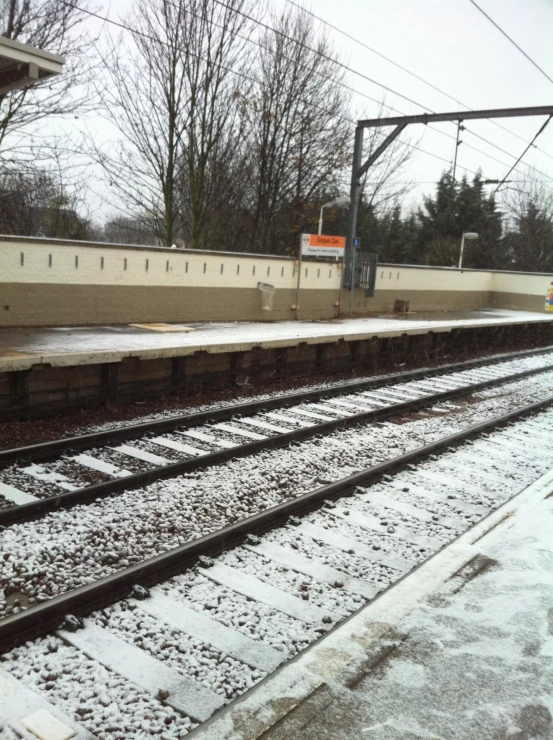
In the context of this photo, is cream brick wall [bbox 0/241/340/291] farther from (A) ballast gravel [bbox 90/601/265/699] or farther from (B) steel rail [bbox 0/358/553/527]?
(A) ballast gravel [bbox 90/601/265/699]

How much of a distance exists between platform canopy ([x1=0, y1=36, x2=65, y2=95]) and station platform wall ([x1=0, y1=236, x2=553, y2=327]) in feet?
12.0

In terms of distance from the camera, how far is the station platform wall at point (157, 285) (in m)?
10.7

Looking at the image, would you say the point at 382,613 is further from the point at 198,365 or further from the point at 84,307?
the point at 84,307

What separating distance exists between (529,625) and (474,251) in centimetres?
4603

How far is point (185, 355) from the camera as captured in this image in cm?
921

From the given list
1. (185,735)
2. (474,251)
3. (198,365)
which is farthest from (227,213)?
(474,251)

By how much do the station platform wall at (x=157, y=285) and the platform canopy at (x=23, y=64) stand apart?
3645mm

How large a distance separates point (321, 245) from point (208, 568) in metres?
13.0

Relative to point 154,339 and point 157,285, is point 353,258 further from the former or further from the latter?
point 154,339

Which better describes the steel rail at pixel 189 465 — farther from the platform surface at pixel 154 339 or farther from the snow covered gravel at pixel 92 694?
the platform surface at pixel 154 339

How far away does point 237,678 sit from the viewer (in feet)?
9.70

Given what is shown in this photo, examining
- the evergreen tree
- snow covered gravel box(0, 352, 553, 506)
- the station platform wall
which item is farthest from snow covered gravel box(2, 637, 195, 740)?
the evergreen tree

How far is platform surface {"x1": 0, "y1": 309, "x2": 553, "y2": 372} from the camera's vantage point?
306 inches

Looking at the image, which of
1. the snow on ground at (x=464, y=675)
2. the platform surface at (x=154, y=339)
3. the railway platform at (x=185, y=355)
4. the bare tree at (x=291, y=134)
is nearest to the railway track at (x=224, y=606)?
the snow on ground at (x=464, y=675)
